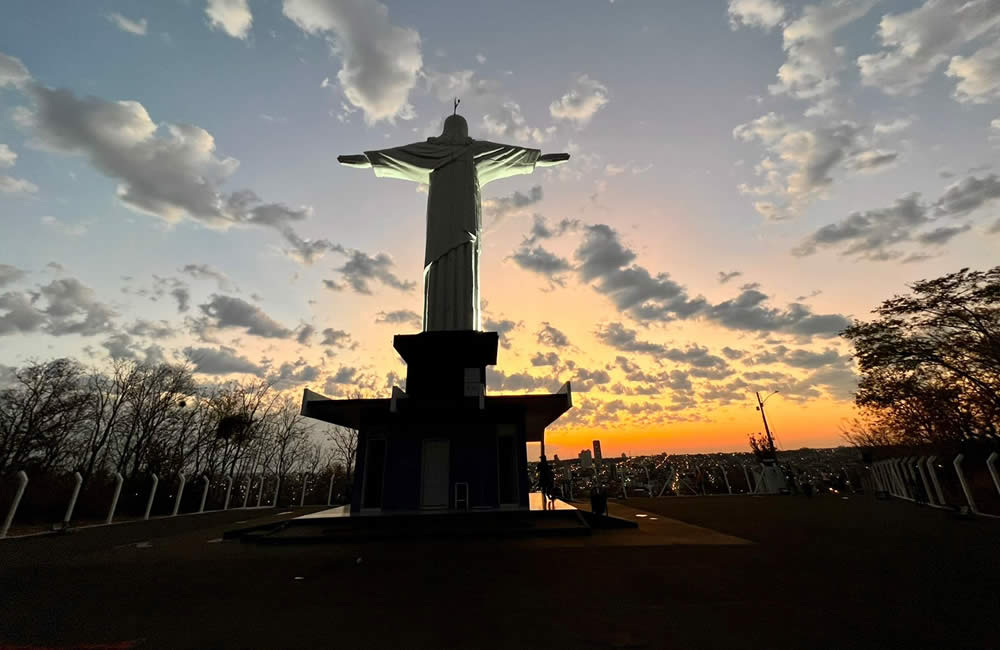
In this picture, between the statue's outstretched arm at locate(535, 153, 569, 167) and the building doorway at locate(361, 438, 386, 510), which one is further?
the statue's outstretched arm at locate(535, 153, 569, 167)

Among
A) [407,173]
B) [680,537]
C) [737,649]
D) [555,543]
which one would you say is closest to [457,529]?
[555,543]

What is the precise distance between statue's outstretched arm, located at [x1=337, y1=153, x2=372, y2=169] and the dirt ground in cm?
1507

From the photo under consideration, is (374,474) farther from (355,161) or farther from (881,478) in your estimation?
(881,478)

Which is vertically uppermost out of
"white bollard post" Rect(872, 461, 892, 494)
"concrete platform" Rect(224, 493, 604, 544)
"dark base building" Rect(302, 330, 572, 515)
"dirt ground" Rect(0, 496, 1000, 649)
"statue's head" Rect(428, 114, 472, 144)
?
"statue's head" Rect(428, 114, 472, 144)

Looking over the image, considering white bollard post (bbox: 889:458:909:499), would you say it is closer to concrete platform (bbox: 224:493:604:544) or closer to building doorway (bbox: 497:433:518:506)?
concrete platform (bbox: 224:493:604:544)

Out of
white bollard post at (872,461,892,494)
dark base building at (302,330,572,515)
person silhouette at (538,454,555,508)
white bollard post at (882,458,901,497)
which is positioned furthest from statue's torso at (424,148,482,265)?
white bollard post at (872,461,892,494)

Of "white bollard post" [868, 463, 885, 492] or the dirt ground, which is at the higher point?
"white bollard post" [868, 463, 885, 492]

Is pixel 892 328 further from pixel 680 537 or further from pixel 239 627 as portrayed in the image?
pixel 239 627

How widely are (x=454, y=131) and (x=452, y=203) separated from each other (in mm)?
4419

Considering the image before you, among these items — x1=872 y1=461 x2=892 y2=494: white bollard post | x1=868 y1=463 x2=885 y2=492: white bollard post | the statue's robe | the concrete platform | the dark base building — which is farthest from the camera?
x1=868 y1=463 x2=885 y2=492: white bollard post

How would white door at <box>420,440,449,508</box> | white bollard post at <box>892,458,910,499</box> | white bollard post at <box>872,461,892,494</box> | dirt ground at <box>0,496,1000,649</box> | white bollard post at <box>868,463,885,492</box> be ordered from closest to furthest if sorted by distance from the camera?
dirt ground at <box>0,496,1000,649</box> < white door at <box>420,440,449,508</box> < white bollard post at <box>892,458,910,499</box> < white bollard post at <box>872,461,892,494</box> < white bollard post at <box>868,463,885,492</box>

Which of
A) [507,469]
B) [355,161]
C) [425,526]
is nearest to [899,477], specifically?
[507,469]

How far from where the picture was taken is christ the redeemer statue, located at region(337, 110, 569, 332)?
16.3m

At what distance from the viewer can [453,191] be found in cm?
1747
